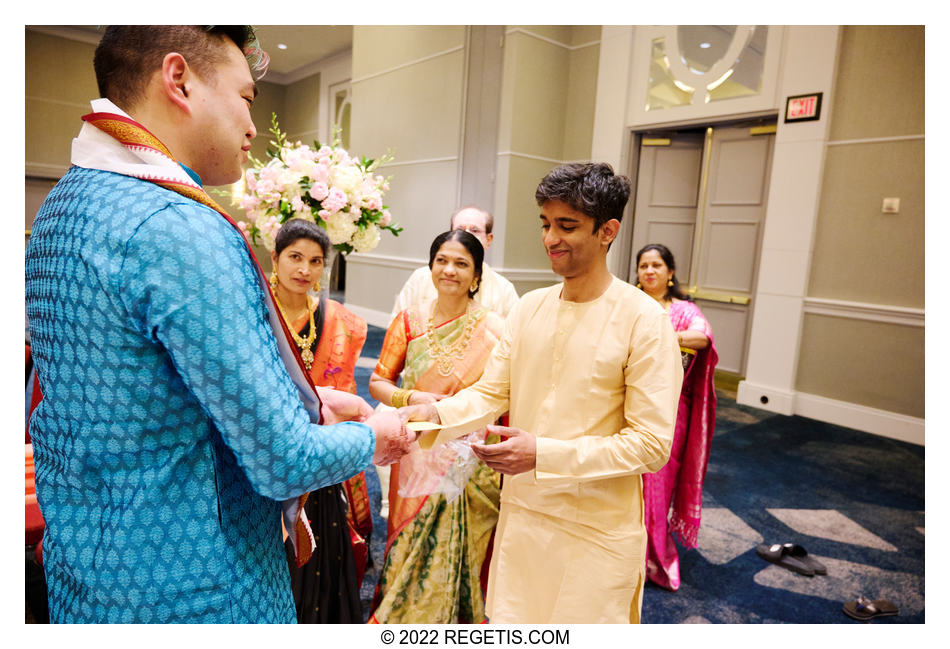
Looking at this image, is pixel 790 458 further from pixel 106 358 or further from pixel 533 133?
pixel 106 358

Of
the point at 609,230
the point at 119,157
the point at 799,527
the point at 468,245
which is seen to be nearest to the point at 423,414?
the point at 609,230

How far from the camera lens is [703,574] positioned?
100.0 inches

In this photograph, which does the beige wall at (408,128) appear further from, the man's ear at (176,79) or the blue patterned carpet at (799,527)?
the man's ear at (176,79)

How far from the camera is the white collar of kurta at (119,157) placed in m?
0.73

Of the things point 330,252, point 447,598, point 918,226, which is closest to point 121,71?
point 330,252

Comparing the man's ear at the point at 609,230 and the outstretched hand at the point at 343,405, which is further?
the man's ear at the point at 609,230

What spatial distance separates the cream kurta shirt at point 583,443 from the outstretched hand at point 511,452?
3 centimetres

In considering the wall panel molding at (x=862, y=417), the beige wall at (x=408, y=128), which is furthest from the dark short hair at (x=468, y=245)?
the wall panel molding at (x=862, y=417)

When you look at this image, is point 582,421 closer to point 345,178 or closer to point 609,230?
point 609,230

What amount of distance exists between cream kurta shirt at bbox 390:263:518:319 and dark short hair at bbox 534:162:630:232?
1.23 meters

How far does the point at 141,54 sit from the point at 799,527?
3329 millimetres

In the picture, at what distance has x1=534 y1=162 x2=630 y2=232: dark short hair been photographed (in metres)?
1.28

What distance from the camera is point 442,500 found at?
6.23ft

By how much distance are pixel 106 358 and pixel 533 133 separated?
560cm
